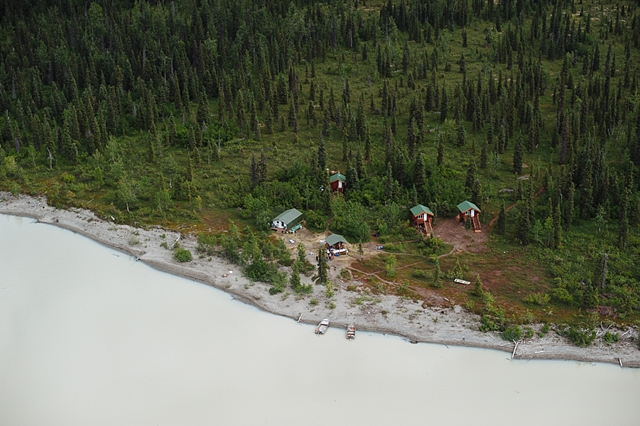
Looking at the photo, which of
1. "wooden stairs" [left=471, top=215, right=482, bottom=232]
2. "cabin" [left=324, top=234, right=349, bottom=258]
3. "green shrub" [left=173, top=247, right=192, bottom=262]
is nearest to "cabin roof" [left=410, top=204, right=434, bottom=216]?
"wooden stairs" [left=471, top=215, right=482, bottom=232]

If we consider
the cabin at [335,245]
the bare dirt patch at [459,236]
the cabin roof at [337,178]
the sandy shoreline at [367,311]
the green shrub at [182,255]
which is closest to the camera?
the sandy shoreline at [367,311]

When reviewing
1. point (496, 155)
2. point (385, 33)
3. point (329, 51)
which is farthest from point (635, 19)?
point (496, 155)

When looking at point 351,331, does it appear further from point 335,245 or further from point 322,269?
point 335,245

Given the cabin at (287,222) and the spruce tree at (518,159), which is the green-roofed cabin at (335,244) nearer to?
the cabin at (287,222)

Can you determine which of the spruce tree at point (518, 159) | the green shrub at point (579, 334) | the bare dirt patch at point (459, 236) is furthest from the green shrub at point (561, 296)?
the spruce tree at point (518, 159)

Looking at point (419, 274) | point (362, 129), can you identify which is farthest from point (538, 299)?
point (362, 129)

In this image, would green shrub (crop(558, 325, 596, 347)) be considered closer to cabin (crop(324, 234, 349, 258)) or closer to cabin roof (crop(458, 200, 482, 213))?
cabin roof (crop(458, 200, 482, 213))

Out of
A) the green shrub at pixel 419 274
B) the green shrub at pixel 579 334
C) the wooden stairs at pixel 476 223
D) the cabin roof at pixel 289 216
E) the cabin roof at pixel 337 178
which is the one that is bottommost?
the green shrub at pixel 579 334

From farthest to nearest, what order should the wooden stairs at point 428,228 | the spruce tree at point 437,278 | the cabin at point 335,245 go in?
the wooden stairs at point 428,228
the cabin at point 335,245
the spruce tree at point 437,278

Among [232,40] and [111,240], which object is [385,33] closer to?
[232,40]
